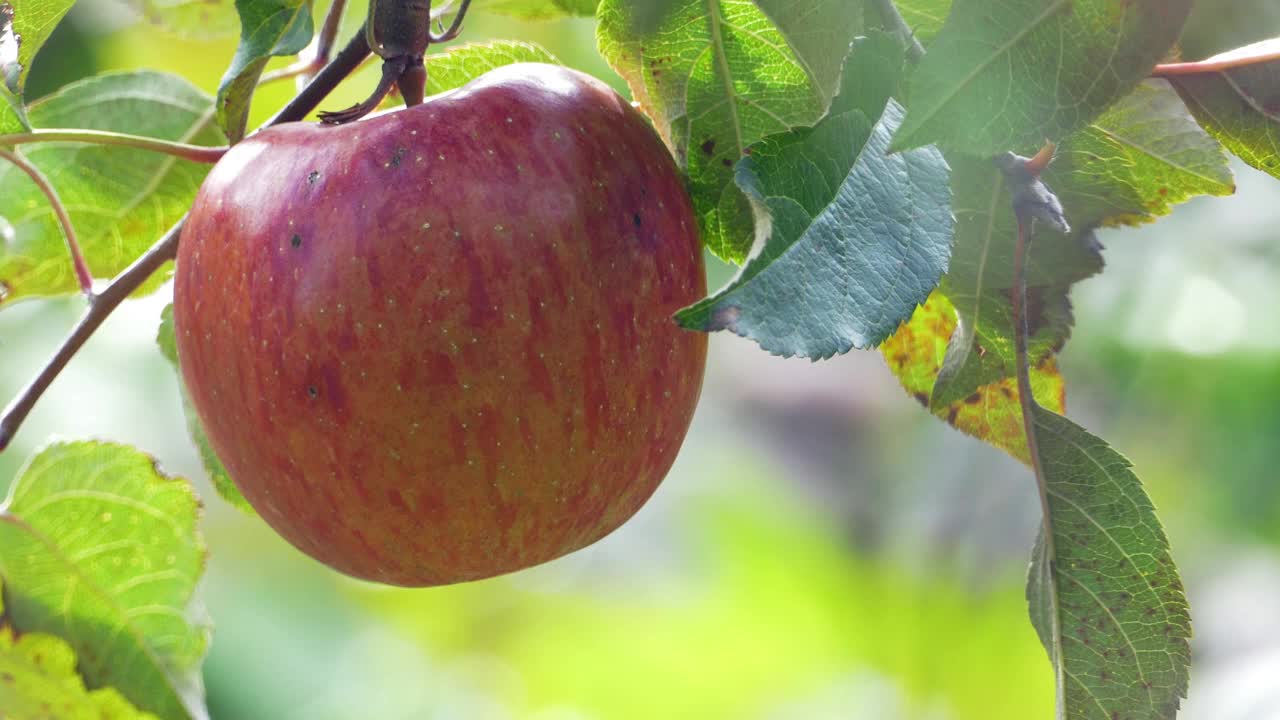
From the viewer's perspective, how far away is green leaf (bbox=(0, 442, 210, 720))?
68cm

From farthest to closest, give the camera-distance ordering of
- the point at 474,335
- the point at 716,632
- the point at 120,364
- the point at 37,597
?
the point at 716,632, the point at 120,364, the point at 37,597, the point at 474,335

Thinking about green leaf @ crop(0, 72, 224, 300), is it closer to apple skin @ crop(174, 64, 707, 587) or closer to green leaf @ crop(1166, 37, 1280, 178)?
apple skin @ crop(174, 64, 707, 587)

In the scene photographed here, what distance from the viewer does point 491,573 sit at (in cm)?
53

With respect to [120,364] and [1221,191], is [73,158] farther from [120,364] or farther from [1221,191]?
[120,364]

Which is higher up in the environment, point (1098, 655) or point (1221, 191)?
point (1221, 191)

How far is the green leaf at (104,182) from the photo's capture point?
725 millimetres

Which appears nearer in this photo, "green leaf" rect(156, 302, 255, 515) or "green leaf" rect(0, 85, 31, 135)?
"green leaf" rect(0, 85, 31, 135)

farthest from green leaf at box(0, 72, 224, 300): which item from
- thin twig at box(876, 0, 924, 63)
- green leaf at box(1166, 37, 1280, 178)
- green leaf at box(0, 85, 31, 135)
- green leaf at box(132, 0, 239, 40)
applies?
green leaf at box(1166, 37, 1280, 178)

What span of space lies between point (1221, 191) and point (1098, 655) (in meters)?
0.21

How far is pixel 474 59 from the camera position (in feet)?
2.14

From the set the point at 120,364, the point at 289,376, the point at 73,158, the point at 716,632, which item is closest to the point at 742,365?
the point at 716,632

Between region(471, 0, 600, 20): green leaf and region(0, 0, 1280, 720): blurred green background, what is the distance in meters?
0.71

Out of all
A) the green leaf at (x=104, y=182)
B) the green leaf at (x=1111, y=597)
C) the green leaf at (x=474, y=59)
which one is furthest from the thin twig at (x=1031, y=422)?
the green leaf at (x=104, y=182)

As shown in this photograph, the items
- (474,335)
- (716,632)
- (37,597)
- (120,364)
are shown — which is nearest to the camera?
(474,335)
